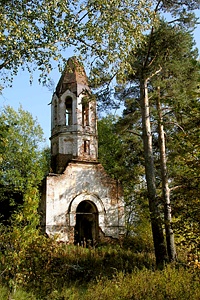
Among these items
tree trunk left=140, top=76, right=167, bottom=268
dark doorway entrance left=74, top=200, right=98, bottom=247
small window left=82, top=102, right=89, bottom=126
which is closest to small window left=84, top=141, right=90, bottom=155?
small window left=82, top=102, right=89, bottom=126

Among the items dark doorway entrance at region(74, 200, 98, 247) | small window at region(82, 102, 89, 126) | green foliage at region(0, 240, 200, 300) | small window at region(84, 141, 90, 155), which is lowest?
green foliage at region(0, 240, 200, 300)

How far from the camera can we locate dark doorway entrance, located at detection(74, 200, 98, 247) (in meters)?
19.2

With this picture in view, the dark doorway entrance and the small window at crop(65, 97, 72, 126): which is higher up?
the small window at crop(65, 97, 72, 126)

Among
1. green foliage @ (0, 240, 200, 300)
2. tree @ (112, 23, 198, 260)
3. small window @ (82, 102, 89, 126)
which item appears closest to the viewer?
green foliage @ (0, 240, 200, 300)

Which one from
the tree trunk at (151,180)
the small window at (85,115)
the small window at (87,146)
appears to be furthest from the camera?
the small window at (85,115)

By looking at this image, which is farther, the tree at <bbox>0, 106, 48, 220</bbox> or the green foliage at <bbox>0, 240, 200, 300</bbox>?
the tree at <bbox>0, 106, 48, 220</bbox>

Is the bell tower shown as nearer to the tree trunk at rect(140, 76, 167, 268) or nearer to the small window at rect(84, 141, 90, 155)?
the small window at rect(84, 141, 90, 155)

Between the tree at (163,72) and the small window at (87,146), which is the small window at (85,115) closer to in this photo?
the small window at (87,146)

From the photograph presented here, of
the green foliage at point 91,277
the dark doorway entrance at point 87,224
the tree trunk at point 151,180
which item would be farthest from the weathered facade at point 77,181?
the tree trunk at point 151,180

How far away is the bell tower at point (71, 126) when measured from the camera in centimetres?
1945

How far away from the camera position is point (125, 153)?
19.1m

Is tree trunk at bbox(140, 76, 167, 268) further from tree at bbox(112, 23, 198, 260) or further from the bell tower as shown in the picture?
the bell tower

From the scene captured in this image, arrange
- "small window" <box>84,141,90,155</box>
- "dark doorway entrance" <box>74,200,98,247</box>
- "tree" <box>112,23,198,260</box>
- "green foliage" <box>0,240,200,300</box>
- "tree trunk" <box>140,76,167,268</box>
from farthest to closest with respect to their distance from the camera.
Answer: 1. "small window" <box>84,141,90,155</box>
2. "dark doorway entrance" <box>74,200,98,247</box>
3. "tree" <box>112,23,198,260</box>
4. "tree trunk" <box>140,76,167,268</box>
5. "green foliage" <box>0,240,200,300</box>

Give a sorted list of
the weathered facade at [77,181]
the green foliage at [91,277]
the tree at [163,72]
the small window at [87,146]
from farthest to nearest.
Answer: the small window at [87,146] < the weathered facade at [77,181] < the tree at [163,72] < the green foliage at [91,277]
